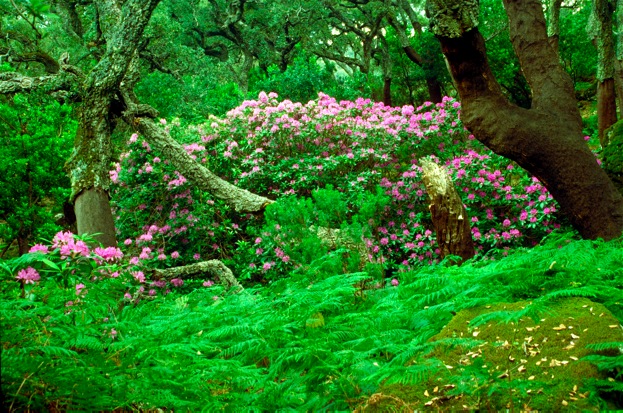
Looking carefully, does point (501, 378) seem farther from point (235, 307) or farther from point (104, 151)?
point (104, 151)

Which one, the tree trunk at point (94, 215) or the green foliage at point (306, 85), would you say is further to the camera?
the green foliage at point (306, 85)

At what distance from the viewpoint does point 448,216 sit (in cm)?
655

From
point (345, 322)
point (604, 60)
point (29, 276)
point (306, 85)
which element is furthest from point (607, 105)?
point (29, 276)

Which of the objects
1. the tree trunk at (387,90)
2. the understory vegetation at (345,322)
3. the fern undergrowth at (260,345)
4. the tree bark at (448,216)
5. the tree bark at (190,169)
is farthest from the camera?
the tree trunk at (387,90)

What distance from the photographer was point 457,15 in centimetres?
570

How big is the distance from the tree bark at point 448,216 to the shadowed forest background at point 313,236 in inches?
1.0

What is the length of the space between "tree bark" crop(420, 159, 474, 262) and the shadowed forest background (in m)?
0.02

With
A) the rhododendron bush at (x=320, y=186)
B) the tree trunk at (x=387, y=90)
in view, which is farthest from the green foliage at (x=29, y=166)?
the tree trunk at (x=387, y=90)

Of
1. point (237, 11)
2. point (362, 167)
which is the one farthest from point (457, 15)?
point (237, 11)

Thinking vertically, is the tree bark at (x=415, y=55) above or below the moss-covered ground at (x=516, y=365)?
above

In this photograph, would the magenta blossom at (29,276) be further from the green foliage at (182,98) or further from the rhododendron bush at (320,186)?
the green foliage at (182,98)

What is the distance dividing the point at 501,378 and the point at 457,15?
4.25 metres

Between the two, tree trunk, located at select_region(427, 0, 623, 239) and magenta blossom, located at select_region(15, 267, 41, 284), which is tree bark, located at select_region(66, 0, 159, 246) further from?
magenta blossom, located at select_region(15, 267, 41, 284)

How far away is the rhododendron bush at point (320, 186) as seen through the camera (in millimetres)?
7727
